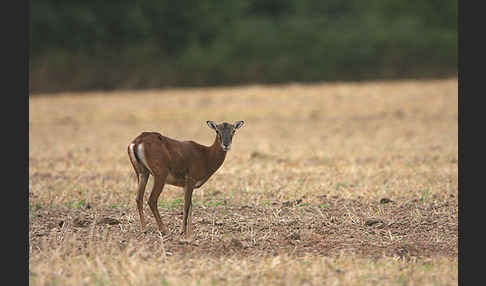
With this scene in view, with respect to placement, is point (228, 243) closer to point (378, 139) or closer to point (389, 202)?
point (389, 202)

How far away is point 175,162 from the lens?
898 cm

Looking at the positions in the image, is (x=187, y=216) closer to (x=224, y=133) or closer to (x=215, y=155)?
(x=215, y=155)

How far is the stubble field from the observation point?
7465 mm

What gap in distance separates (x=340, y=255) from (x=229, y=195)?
4048 millimetres

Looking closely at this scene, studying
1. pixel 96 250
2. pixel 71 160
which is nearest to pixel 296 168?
pixel 71 160

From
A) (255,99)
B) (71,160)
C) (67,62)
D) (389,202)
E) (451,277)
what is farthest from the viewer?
(67,62)

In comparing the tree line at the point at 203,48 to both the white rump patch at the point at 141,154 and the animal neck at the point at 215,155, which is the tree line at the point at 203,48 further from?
the white rump patch at the point at 141,154

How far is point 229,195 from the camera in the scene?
38.9 feet

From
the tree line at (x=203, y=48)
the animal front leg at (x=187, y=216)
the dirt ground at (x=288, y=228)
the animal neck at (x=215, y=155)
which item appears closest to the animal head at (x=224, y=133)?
the animal neck at (x=215, y=155)

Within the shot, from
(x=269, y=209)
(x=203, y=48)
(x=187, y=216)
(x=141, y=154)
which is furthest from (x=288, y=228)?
(x=203, y=48)

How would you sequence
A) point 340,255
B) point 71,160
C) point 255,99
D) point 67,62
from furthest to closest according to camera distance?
1. point 67,62
2. point 255,99
3. point 71,160
4. point 340,255

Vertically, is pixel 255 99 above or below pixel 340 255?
above

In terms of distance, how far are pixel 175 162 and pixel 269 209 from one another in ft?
7.06

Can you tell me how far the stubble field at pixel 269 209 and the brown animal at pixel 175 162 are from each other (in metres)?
0.43
